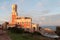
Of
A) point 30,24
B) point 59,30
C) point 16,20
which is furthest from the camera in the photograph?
point 16,20

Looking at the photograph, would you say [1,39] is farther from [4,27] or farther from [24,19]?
[24,19]

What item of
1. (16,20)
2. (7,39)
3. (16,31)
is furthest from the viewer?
(16,20)

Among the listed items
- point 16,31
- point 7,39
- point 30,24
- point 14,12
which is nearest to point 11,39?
point 7,39

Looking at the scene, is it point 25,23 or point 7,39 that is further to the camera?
point 25,23

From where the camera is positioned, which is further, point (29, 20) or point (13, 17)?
point (13, 17)

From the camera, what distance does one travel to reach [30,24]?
74.2 meters

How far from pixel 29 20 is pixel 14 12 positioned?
10138 millimetres

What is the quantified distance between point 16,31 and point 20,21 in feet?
184

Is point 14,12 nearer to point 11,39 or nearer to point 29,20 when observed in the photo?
point 29,20

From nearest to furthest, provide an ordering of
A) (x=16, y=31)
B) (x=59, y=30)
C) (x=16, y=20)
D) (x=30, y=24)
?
(x=16, y=31), (x=59, y=30), (x=30, y=24), (x=16, y=20)

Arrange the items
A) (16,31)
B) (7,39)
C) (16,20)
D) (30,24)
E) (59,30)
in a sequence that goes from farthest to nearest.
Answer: (16,20)
(30,24)
(59,30)
(16,31)
(7,39)

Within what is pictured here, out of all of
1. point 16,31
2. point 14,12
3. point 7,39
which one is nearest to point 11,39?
point 7,39

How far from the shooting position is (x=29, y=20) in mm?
74625

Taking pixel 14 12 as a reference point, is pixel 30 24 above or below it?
below
